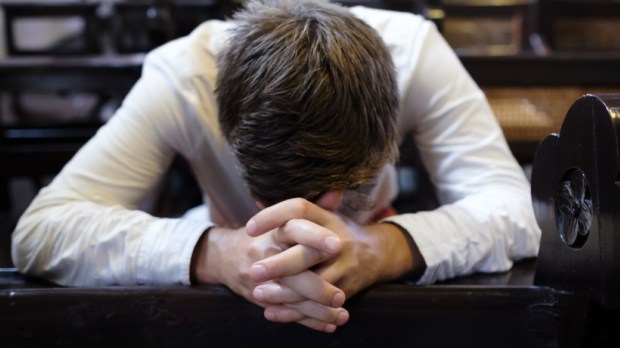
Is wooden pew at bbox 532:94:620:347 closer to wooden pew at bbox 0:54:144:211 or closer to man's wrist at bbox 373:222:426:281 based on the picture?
man's wrist at bbox 373:222:426:281

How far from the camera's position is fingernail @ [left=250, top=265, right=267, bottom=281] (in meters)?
0.74

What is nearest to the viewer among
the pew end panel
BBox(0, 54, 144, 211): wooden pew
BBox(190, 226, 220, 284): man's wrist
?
the pew end panel

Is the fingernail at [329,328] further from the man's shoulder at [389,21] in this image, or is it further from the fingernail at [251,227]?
the man's shoulder at [389,21]

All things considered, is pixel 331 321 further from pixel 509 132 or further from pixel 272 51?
pixel 509 132

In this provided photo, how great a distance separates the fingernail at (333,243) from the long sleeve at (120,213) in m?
0.22

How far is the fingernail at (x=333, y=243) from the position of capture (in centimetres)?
73

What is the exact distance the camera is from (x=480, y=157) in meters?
1.12

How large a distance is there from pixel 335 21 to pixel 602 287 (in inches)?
17.4

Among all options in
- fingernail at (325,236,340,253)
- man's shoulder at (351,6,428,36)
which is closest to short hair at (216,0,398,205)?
fingernail at (325,236,340,253)

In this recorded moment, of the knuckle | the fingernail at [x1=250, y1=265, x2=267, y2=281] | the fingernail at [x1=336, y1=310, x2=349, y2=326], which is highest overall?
the knuckle

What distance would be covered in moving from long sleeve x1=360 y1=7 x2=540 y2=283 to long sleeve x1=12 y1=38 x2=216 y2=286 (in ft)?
1.05

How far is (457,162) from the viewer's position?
1140mm

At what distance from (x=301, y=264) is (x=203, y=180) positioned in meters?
0.53

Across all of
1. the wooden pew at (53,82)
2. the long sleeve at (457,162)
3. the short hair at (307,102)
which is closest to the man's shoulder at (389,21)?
the long sleeve at (457,162)
